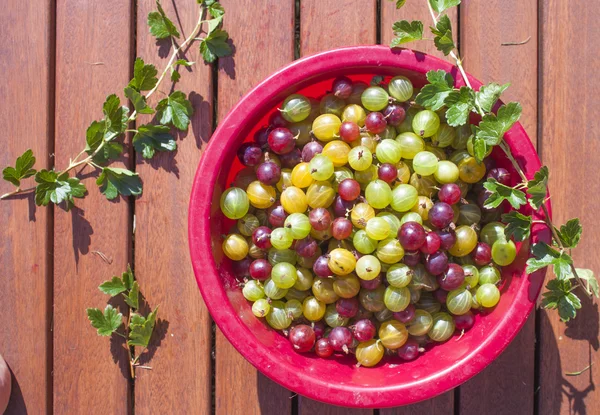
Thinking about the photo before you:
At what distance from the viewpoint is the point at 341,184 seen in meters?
0.91

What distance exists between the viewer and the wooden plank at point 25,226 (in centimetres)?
118

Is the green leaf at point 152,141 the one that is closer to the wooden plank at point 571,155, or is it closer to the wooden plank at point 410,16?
the wooden plank at point 410,16

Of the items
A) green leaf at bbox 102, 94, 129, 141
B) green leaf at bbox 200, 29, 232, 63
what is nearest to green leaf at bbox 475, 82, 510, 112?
green leaf at bbox 200, 29, 232, 63

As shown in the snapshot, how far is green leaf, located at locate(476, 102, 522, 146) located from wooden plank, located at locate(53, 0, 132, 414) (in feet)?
2.33

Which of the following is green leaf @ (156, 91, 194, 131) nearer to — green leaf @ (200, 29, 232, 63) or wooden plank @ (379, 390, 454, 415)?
green leaf @ (200, 29, 232, 63)

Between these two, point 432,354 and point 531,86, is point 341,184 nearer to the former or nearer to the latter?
point 432,354

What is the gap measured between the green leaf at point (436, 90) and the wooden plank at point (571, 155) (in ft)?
1.13

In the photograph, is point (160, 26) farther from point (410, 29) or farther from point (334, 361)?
point (334, 361)

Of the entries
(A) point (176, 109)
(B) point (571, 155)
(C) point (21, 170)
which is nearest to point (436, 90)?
(B) point (571, 155)

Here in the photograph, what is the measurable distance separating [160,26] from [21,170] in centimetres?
40

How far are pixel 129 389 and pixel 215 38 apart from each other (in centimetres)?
73

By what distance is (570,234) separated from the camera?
890mm


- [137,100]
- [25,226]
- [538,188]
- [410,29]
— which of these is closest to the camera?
[538,188]

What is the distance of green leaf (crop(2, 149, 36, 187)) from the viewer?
3.70 ft
